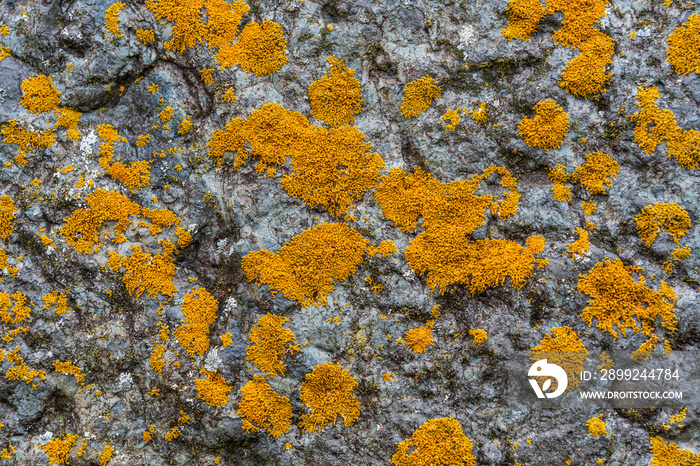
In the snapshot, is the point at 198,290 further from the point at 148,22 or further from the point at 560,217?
the point at 560,217

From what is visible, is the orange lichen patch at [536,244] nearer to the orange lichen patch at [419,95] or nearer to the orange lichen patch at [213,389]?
the orange lichen patch at [419,95]

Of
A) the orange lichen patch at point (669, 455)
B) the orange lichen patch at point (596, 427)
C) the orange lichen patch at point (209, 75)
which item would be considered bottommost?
the orange lichen patch at point (669, 455)

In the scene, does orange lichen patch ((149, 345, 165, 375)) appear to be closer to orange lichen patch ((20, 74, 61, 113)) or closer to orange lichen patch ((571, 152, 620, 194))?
orange lichen patch ((20, 74, 61, 113))

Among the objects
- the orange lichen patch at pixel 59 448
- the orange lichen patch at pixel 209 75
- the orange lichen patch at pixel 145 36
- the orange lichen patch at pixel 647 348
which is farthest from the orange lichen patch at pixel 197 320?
the orange lichen patch at pixel 647 348

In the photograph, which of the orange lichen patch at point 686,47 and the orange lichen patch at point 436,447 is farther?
the orange lichen patch at point 686,47

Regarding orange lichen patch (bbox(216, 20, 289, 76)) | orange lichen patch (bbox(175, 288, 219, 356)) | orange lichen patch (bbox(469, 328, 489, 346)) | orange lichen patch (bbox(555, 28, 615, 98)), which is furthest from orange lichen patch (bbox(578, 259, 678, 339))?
orange lichen patch (bbox(216, 20, 289, 76))

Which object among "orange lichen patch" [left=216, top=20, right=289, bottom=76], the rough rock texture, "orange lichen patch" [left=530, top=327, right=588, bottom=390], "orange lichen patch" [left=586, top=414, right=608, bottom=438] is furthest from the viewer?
"orange lichen patch" [left=216, top=20, right=289, bottom=76]

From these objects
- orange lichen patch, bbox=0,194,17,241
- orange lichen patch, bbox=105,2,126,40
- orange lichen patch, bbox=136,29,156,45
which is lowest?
orange lichen patch, bbox=0,194,17,241

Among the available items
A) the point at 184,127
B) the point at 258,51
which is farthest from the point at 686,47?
the point at 184,127
